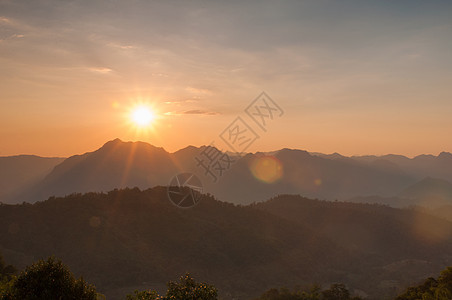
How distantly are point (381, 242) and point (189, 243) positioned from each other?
100063 mm

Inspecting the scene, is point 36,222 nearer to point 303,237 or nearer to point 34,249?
point 34,249

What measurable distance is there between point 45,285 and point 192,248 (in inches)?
3406

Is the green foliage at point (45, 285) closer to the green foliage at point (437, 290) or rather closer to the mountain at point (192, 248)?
the green foliage at point (437, 290)

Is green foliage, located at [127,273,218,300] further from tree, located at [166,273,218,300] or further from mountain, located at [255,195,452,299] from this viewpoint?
mountain, located at [255,195,452,299]

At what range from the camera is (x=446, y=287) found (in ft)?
124

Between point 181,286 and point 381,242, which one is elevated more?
point 181,286

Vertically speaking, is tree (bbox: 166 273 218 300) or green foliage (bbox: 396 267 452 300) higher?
tree (bbox: 166 273 218 300)

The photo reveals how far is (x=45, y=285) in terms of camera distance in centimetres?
2414

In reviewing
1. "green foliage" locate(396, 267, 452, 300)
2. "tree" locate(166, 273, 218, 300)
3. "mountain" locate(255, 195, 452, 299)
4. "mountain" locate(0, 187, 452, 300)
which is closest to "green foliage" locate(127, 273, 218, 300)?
"tree" locate(166, 273, 218, 300)

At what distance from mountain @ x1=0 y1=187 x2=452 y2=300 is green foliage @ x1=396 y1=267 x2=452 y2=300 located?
47.0m

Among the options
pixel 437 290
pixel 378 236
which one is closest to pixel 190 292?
pixel 437 290

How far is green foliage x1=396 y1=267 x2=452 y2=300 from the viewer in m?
34.9

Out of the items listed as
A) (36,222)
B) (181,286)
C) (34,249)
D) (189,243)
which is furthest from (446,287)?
(36,222)

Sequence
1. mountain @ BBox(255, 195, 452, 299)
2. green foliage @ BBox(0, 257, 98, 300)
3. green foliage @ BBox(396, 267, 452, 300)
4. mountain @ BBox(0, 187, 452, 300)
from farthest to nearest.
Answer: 1. mountain @ BBox(255, 195, 452, 299)
2. mountain @ BBox(0, 187, 452, 300)
3. green foliage @ BBox(396, 267, 452, 300)
4. green foliage @ BBox(0, 257, 98, 300)
